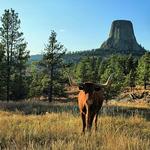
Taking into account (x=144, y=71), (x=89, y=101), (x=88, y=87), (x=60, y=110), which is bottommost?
(x=60, y=110)

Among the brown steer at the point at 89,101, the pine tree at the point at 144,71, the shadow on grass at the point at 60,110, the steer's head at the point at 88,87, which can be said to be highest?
the pine tree at the point at 144,71

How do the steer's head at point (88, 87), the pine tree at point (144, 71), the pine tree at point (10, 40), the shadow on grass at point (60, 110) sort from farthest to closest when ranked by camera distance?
the pine tree at point (144, 71) → the pine tree at point (10, 40) → the shadow on grass at point (60, 110) → the steer's head at point (88, 87)

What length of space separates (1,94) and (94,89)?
133 feet

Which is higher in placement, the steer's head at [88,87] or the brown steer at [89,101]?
the steer's head at [88,87]

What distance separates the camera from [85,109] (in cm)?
1195

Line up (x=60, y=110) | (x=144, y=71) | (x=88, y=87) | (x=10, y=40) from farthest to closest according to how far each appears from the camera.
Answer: (x=144, y=71), (x=10, y=40), (x=60, y=110), (x=88, y=87)

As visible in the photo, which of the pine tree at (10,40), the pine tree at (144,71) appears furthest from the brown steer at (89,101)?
the pine tree at (144,71)

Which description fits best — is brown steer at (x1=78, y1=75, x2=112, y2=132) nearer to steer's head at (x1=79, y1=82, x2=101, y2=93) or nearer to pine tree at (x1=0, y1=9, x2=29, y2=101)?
steer's head at (x1=79, y1=82, x2=101, y2=93)

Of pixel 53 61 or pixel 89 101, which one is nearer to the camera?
pixel 89 101

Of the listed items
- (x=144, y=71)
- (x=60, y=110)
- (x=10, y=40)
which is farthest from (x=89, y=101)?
(x=144, y=71)

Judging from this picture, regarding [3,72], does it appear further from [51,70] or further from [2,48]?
[51,70]

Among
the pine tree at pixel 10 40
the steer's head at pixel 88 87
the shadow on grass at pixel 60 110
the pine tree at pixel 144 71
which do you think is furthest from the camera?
the pine tree at pixel 144 71

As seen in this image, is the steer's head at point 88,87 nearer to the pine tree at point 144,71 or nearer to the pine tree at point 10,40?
the pine tree at point 10,40

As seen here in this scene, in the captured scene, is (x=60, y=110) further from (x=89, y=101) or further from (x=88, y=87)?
(x=88, y=87)
